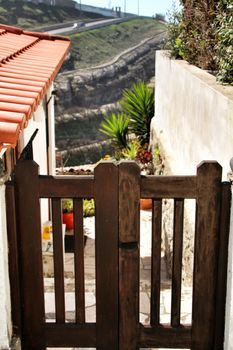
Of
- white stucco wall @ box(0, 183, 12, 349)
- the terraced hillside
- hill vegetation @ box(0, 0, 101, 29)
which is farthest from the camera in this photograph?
hill vegetation @ box(0, 0, 101, 29)

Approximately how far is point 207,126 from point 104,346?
2.84 metres

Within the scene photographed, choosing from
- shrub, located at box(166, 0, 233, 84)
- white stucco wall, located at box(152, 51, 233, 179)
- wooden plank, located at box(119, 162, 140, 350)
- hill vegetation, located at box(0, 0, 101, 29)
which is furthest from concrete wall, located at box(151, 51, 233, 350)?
hill vegetation, located at box(0, 0, 101, 29)

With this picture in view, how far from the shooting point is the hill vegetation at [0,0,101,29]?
182ft

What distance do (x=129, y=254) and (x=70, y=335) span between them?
2.36 ft

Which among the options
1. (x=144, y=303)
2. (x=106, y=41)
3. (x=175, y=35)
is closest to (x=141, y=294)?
(x=144, y=303)

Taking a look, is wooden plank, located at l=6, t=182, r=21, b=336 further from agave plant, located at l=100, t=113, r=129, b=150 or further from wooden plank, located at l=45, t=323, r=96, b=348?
agave plant, located at l=100, t=113, r=129, b=150

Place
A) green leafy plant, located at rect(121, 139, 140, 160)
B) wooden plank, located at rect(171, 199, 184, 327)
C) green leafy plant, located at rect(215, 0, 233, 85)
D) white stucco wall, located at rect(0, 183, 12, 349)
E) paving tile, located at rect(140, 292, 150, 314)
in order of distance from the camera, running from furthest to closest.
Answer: green leafy plant, located at rect(121, 139, 140, 160)
green leafy plant, located at rect(215, 0, 233, 85)
paving tile, located at rect(140, 292, 150, 314)
wooden plank, located at rect(171, 199, 184, 327)
white stucco wall, located at rect(0, 183, 12, 349)

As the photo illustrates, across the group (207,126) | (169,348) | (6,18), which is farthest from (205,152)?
(6,18)

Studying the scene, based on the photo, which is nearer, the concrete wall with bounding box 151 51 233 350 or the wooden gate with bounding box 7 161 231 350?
the wooden gate with bounding box 7 161 231 350

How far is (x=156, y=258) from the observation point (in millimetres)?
3205

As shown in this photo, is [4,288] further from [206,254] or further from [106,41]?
[106,41]

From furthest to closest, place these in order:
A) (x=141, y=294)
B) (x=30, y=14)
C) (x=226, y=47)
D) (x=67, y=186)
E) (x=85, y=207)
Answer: (x=30, y=14) → (x=85, y=207) → (x=226, y=47) → (x=141, y=294) → (x=67, y=186)

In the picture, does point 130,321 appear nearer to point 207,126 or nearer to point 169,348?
point 169,348

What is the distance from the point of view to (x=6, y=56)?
4.55 metres
